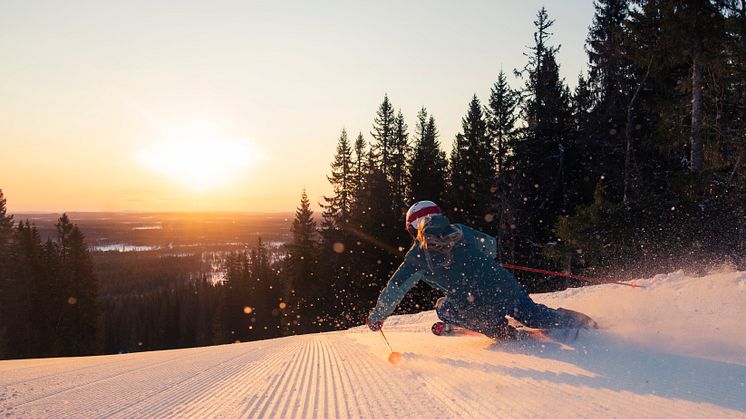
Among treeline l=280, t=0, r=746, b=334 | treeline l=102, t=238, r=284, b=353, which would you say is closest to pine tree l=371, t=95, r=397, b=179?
treeline l=280, t=0, r=746, b=334

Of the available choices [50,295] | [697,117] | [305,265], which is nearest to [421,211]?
[697,117]

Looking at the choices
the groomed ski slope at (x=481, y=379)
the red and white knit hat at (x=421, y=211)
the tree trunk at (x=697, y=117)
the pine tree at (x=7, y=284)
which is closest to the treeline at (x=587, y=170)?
the tree trunk at (x=697, y=117)

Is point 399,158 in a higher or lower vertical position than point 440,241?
higher

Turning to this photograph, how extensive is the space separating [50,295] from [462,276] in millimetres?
49287

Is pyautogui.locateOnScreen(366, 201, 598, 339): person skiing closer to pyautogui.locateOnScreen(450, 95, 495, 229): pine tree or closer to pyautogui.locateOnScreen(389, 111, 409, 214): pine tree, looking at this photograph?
pyautogui.locateOnScreen(450, 95, 495, 229): pine tree

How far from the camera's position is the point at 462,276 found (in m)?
4.10

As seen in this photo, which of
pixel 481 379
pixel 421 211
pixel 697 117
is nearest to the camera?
pixel 481 379

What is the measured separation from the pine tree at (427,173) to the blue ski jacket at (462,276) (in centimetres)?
2812

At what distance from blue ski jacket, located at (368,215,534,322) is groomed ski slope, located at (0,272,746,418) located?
0.46 meters

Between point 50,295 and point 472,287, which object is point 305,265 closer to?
point 50,295

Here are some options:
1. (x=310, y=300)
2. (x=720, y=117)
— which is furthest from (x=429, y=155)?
(x=720, y=117)

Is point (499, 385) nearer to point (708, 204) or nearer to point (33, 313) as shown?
point (708, 204)

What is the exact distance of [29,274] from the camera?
128 feet

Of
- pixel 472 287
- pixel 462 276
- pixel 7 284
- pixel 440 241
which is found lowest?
pixel 7 284
